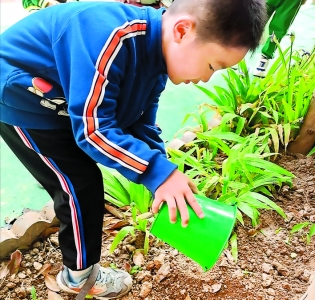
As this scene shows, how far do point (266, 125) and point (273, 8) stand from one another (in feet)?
4.12

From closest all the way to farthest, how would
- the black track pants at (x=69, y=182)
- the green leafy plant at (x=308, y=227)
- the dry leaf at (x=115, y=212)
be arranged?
the black track pants at (x=69, y=182) → the green leafy plant at (x=308, y=227) → the dry leaf at (x=115, y=212)

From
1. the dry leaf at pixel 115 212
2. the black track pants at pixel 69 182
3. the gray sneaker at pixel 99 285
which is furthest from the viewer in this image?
the dry leaf at pixel 115 212

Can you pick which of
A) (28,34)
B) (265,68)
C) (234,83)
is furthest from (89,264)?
(265,68)

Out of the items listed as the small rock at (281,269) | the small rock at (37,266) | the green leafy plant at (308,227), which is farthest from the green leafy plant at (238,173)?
the small rock at (37,266)

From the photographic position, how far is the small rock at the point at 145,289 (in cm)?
137

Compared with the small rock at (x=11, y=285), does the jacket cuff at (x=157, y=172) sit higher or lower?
higher

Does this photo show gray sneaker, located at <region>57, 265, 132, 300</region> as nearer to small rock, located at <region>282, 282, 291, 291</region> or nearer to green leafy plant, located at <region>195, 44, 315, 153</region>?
small rock, located at <region>282, 282, 291, 291</region>

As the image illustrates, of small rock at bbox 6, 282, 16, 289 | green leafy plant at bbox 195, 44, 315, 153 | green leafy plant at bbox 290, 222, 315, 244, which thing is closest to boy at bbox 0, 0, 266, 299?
small rock at bbox 6, 282, 16, 289

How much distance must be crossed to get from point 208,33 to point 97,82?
0.29 metres

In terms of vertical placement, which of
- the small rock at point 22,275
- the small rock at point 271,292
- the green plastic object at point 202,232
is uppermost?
the green plastic object at point 202,232

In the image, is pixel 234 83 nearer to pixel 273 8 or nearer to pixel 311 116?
pixel 311 116

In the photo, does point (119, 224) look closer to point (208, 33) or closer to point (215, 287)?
point (215, 287)

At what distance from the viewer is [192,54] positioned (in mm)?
967

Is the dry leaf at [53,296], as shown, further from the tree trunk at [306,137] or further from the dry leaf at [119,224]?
the tree trunk at [306,137]
